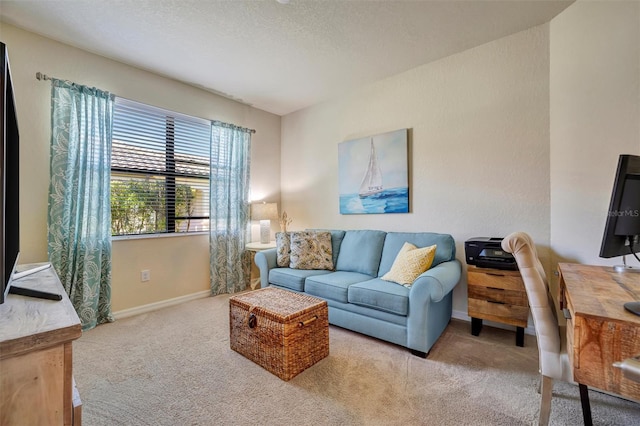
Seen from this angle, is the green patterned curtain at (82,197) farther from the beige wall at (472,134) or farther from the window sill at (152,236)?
the beige wall at (472,134)

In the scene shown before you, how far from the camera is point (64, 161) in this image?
2500mm

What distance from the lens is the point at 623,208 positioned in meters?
1.16

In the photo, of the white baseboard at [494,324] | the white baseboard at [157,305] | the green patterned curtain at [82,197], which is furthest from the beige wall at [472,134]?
the green patterned curtain at [82,197]

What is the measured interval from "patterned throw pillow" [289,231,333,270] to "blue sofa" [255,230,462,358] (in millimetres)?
91

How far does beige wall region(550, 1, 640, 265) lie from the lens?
1.88 metres

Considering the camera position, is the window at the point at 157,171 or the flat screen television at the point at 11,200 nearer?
the flat screen television at the point at 11,200

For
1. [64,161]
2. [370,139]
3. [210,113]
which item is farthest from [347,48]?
[64,161]

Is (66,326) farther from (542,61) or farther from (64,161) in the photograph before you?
(542,61)

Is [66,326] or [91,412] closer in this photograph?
[66,326]

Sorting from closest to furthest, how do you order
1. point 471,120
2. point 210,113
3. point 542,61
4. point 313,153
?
point 542,61, point 471,120, point 210,113, point 313,153

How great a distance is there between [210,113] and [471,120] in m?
3.05

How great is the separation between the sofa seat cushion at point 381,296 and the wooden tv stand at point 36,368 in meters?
1.87

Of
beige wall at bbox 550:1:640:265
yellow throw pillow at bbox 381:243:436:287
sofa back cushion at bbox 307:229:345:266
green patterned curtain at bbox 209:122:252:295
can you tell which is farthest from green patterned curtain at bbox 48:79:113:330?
beige wall at bbox 550:1:640:265

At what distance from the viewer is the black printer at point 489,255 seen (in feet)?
7.34
